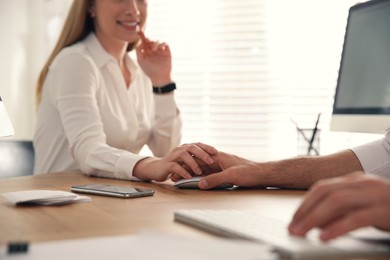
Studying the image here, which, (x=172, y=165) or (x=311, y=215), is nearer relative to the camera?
(x=311, y=215)

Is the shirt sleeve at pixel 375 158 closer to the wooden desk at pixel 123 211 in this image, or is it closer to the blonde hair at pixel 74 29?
the wooden desk at pixel 123 211

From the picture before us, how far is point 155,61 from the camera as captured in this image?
97.7 inches

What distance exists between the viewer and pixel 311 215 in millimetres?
732

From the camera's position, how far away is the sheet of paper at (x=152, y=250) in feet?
2.06

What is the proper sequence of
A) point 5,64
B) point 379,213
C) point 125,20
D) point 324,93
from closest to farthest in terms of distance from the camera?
point 379,213
point 125,20
point 324,93
point 5,64

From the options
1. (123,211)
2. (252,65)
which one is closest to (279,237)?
(123,211)

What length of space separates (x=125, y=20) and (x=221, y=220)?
5.55ft

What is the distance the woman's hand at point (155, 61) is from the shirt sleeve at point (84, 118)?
13.1 inches

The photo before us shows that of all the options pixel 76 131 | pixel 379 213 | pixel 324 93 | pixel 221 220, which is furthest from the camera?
pixel 324 93

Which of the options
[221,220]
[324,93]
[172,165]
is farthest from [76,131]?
[324,93]

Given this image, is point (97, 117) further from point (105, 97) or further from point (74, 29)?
point (74, 29)

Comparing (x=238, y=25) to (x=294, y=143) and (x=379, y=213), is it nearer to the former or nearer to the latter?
(x=294, y=143)

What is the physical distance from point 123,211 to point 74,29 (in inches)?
55.9

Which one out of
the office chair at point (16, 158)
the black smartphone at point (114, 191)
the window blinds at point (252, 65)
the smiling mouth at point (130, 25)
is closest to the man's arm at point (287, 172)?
Answer: the black smartphone at point (114, 191)
